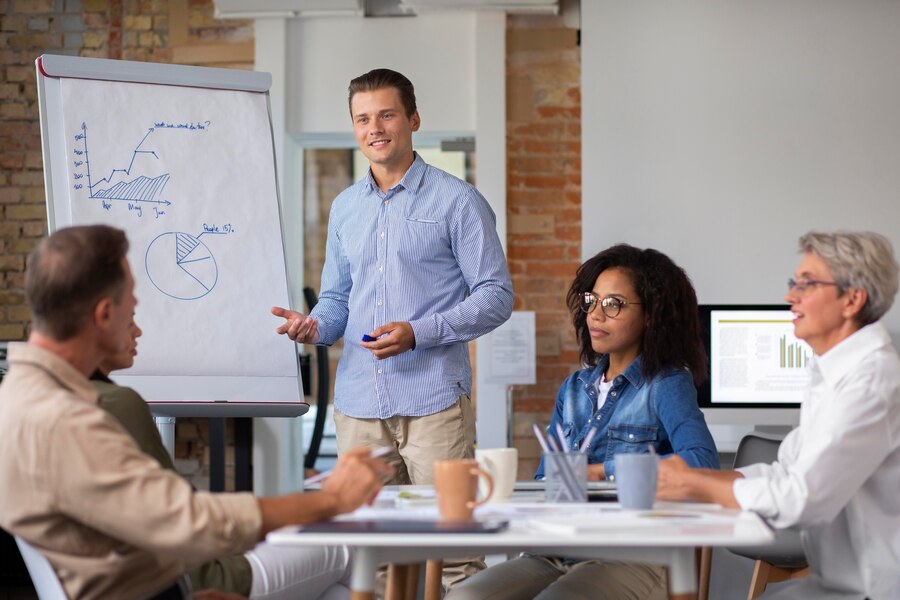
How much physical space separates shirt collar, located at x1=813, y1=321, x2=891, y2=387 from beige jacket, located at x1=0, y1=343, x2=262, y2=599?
995 mm

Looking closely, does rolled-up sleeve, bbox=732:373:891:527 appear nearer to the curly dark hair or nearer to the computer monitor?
the curly dark hair

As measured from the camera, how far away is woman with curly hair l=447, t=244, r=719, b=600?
7.02 feet

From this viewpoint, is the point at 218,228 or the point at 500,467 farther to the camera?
the point at 218,228

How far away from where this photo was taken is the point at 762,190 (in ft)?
15.7

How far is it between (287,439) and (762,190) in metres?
2.50

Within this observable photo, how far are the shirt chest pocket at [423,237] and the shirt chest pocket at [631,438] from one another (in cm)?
78

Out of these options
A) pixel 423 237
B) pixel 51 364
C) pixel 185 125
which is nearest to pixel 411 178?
pixel 423 237

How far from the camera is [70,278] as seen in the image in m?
1.49

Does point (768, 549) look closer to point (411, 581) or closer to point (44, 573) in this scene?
point (411, 581)

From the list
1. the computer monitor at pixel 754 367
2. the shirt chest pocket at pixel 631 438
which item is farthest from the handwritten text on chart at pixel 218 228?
the computer monitor at pixel 754 367

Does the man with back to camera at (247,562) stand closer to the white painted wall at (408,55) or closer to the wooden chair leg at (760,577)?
the wooden chair leg at (760,577)

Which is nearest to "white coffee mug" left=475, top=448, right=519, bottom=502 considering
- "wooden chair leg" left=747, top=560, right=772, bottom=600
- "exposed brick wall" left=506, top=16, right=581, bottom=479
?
"wooden chair leg" left=747, top=560, right=772, bottom=600

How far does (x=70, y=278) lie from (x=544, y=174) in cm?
373

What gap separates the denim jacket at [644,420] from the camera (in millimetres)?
2193
